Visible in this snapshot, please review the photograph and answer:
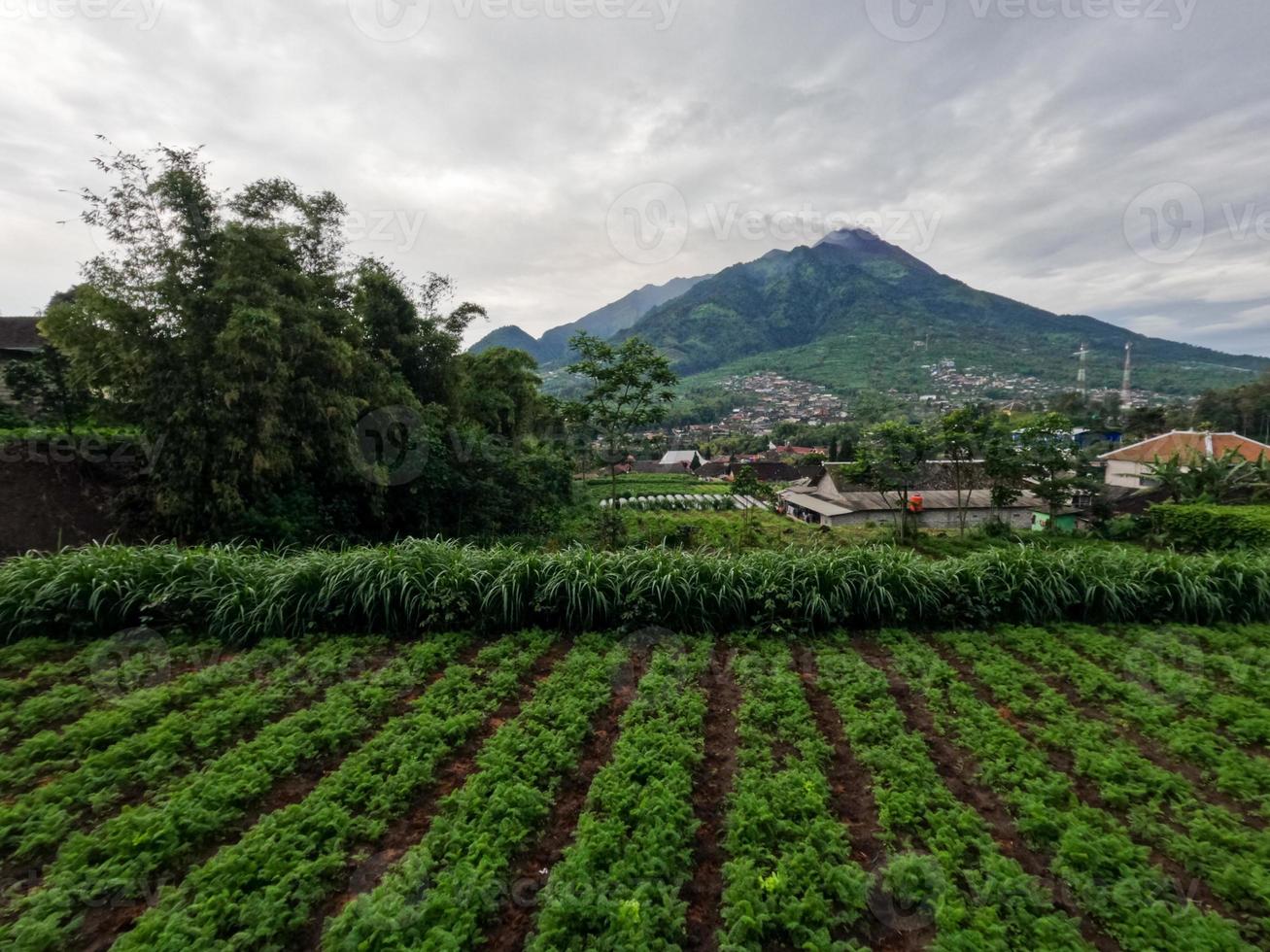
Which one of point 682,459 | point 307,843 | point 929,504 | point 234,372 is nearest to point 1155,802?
point 307,843

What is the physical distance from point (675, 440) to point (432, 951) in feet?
223

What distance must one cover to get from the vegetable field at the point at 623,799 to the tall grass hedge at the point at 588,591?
17.7 inches

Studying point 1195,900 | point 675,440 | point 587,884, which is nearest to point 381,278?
point 587,884

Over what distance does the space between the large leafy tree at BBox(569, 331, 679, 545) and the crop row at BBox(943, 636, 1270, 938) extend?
9.32 metres

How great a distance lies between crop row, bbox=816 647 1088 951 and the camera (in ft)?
6.54

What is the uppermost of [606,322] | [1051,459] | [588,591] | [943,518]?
[606,322]

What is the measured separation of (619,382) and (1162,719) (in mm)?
A: 10534

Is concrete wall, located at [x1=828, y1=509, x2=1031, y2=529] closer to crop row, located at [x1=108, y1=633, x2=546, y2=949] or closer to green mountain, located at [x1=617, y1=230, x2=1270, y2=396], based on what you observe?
crop row, located at [x1=108, y1=633, x2=546, y2=949]

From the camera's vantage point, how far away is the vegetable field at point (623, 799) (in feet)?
6.70

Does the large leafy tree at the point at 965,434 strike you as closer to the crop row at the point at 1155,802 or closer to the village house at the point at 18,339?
the crop row at the point at 1155,802

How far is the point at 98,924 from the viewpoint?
201 centimetres

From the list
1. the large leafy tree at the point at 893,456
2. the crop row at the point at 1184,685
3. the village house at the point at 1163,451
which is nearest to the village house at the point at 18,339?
the crop row at the point at 1184,685

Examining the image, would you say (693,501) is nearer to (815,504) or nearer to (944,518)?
(815,504)

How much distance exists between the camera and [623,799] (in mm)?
2676
